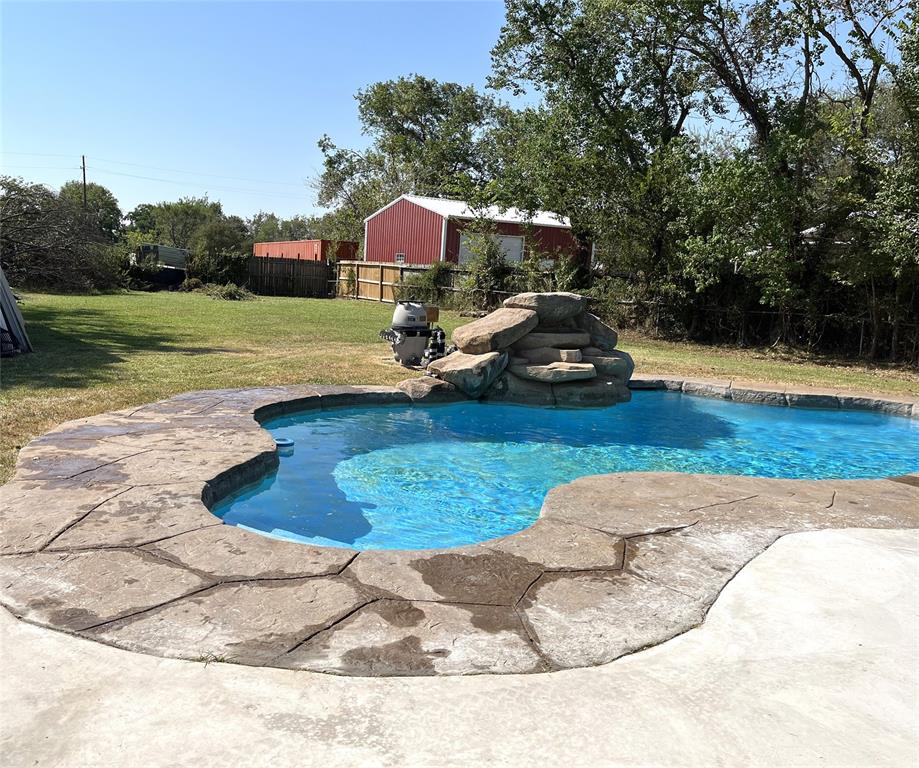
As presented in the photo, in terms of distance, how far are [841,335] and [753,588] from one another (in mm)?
13251

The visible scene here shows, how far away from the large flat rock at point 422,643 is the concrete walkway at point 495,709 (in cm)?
7

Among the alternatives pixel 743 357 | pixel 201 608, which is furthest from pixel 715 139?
pixel 201 608

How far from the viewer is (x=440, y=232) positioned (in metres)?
26.4

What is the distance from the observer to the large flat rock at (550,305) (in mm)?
9062

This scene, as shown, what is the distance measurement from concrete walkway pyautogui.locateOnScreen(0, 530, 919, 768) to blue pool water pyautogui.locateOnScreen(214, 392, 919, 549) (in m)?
2.27

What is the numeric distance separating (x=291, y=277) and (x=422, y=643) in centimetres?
2825

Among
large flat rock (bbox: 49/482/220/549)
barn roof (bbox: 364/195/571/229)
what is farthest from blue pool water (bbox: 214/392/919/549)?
barn roof (bbox: 364/195/571/229)

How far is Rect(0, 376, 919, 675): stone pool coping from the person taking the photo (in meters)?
2.48

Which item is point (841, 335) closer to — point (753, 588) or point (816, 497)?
point (816, 497)

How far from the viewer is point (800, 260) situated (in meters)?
14.1

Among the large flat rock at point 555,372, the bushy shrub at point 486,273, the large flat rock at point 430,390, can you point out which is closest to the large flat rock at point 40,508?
the large flat rock at point 430,390

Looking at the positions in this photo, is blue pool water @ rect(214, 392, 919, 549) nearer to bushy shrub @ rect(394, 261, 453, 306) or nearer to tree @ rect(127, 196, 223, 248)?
bushy shrub @ rect(394, 261, 453, 306)

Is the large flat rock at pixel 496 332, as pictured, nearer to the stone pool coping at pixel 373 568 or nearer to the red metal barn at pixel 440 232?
the stone pool coping at pixel 373 568

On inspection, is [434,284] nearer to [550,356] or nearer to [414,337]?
[414,337]
